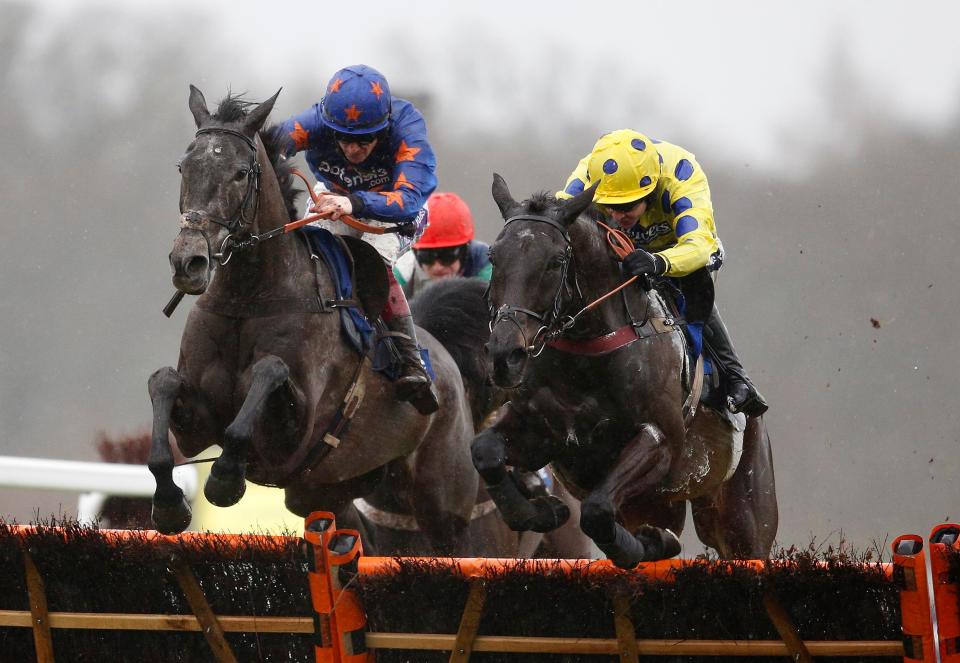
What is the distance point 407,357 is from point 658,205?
121 cm

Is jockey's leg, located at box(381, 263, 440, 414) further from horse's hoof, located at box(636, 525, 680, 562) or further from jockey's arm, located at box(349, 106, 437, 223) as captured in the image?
horse's hoof, located at box(636, 525, 680, 562)

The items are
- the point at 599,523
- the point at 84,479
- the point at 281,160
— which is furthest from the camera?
the point at 84,479

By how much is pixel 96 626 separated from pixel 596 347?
1.97 m

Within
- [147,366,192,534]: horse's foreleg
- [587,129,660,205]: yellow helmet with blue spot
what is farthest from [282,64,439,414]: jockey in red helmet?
[147,366,192,534]: horse's foreleg

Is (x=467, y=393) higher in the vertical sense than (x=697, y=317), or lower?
lower

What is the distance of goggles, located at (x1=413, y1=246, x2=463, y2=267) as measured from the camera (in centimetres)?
794

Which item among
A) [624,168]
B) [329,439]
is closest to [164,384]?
[329,439]

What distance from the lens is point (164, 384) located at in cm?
460

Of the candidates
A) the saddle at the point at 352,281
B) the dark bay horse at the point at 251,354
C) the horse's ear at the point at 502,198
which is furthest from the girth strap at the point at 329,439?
the horse's ear at the point at 502,198

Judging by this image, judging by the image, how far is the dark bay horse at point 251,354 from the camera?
14.5 ft

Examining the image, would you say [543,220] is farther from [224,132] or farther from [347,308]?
[224,132]

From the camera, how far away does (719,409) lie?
5281mm

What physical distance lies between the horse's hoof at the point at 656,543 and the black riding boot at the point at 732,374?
879 mm

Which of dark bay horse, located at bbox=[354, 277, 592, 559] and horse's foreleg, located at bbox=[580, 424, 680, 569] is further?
dark bay horse, located at bbox=[354, 277, 592, 559]
